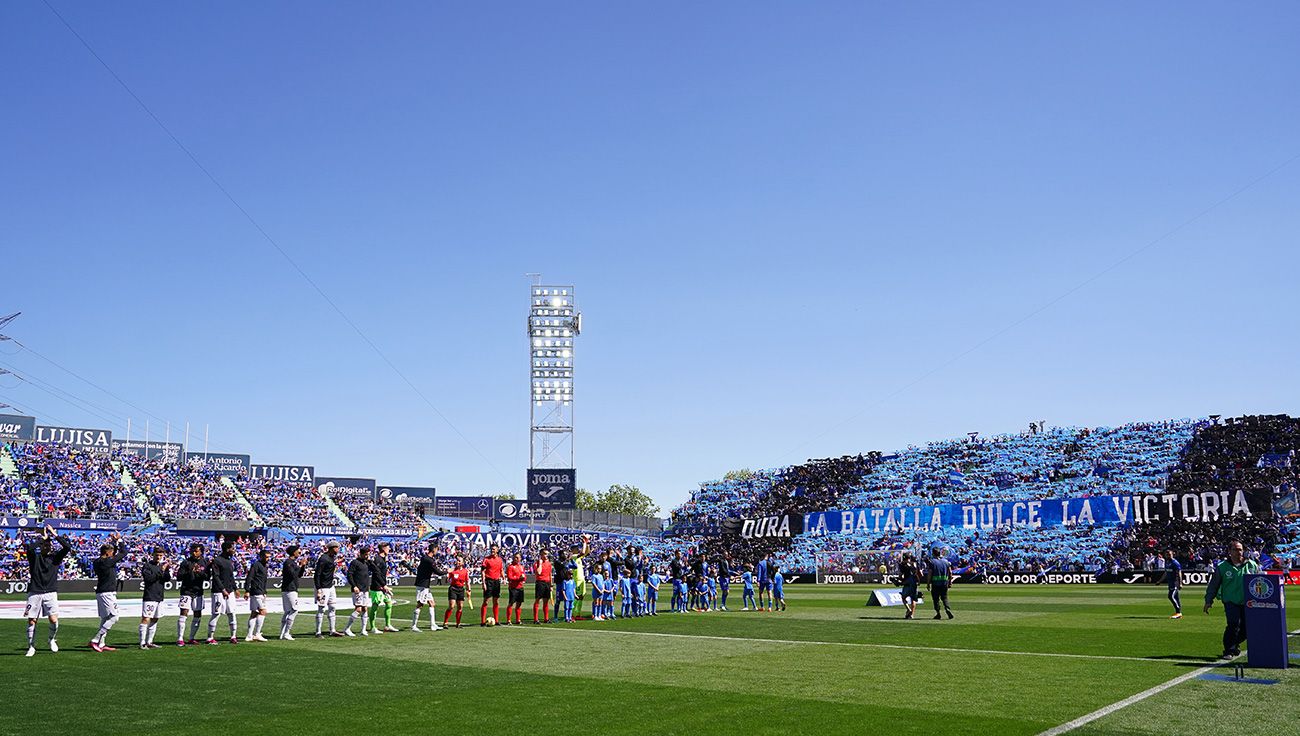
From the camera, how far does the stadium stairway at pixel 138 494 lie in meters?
68.1

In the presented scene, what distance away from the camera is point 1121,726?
10.0 m

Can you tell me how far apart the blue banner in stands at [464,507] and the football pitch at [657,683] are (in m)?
73.6

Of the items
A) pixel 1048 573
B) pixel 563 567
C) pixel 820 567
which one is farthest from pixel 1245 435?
pixel 563 567

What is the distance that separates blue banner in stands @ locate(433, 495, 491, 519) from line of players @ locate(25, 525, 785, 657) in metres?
64.4

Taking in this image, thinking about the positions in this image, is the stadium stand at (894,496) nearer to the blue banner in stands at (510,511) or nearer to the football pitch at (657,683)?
the blue banner in stands at (510,511)

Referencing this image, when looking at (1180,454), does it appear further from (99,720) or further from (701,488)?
(99,720)

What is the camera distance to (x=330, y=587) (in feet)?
68.1

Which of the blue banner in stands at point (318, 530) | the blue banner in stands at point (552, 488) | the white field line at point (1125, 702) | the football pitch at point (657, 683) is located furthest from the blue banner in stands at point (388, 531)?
the white field line at point (1125, 702)

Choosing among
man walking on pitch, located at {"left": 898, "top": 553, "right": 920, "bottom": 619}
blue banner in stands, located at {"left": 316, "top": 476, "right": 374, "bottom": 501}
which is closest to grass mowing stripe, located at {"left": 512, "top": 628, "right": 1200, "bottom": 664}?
man walking on pitch, located at {"left": 898, "top": 553, "right": 920, "bottom": 619}

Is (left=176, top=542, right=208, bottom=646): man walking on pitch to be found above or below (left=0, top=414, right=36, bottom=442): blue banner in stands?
below

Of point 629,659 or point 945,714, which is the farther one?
point 629,659

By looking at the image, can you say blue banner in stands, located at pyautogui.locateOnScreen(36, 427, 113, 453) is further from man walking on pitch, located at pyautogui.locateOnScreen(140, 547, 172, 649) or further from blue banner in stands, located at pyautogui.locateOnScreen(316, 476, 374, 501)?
man walking on pitch, located at pyautogui.locateOnScreen(140, 547, 172, 649)

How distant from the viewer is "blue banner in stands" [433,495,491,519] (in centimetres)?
9600

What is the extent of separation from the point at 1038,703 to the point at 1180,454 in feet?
217
